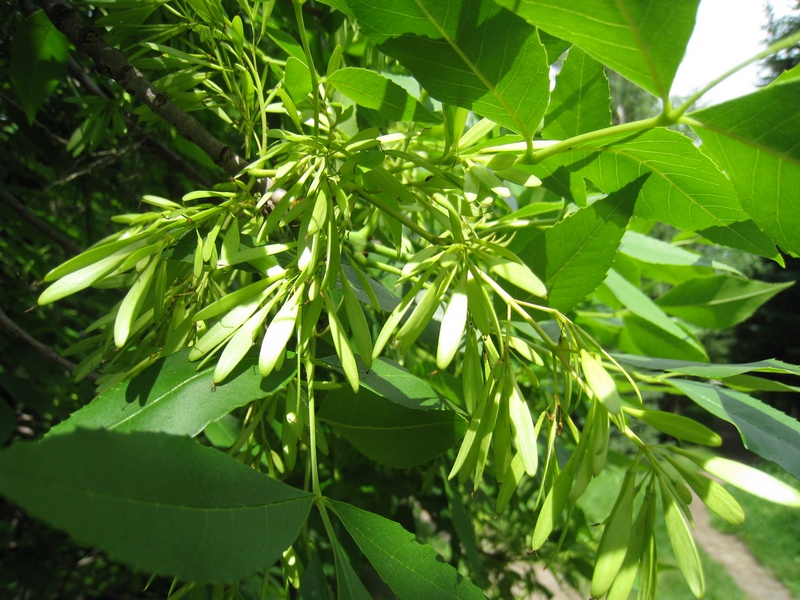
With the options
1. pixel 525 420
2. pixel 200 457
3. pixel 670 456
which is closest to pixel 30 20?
pixel 200 457

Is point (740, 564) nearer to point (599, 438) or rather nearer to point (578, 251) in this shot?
point (578, 251)

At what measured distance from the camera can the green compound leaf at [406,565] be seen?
1.75 ft

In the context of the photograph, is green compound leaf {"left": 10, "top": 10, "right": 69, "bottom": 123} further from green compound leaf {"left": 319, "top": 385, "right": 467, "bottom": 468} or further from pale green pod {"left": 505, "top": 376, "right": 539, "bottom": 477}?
pale green pod {"left": 505, "top": 376, "right": 539, "bottom": 477}

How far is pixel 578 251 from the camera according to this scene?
74 centimetres

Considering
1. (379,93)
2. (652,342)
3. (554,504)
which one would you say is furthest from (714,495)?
(652,342)

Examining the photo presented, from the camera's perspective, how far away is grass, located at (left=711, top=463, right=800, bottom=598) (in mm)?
5972

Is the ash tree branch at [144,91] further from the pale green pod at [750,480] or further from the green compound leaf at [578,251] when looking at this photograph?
the pale green pod at [750,480]

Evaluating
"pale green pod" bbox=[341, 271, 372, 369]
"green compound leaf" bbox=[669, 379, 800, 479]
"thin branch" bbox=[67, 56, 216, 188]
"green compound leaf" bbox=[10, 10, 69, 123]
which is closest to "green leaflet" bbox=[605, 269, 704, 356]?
"green compound leaf" bbox=[669, 379, 800, 479]

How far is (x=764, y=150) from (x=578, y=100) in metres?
0.27

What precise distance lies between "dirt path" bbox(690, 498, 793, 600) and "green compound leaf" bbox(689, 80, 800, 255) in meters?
6.03

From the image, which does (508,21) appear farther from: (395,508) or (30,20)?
(395,508)

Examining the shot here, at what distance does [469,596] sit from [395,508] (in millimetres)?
868

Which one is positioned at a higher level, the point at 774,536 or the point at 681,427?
the point at 681,427

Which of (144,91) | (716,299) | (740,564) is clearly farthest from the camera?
(740,564)
